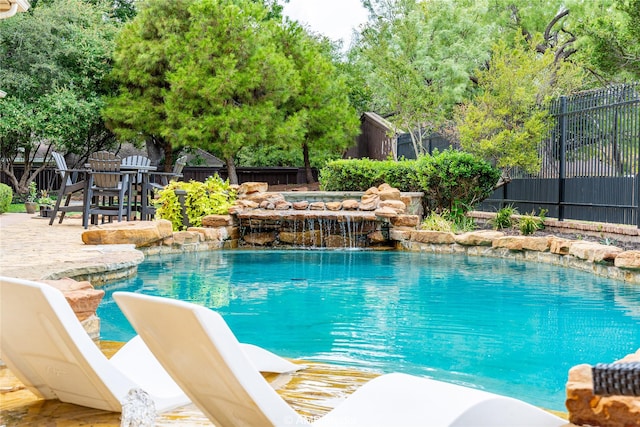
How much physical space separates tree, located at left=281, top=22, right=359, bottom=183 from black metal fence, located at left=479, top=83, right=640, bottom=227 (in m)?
8.49

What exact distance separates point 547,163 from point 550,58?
Answer: 1910mm

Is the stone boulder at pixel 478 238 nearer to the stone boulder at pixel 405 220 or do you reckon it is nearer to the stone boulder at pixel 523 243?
the stone boulder at pixel 523 243

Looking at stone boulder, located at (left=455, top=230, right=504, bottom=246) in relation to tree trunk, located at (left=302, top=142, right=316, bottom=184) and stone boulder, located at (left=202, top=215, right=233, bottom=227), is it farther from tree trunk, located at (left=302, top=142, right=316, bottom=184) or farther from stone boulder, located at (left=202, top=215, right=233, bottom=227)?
tree trunk, located at (left=302, top=142, right=316, bottom=184)

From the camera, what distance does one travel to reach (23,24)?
19.7 metres

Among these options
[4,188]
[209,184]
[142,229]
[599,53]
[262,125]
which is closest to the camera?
[142,229]

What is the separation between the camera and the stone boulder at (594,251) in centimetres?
802

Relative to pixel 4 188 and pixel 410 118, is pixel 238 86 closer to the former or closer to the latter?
pixel 410 118

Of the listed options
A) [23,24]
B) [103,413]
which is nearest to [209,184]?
[103,413]

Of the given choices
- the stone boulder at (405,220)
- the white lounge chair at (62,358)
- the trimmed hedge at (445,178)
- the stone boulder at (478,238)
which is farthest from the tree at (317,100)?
the white lounge chair at (62,358)

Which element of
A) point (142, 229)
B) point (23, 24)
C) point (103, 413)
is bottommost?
point (103, 413)

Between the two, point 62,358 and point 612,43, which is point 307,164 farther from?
point 62,358

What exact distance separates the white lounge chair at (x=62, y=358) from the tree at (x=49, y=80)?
17420 millimetres

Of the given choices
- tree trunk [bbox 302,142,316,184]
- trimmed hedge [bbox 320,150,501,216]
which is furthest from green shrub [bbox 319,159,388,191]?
tree trunk [bbox 302,142,316,184]

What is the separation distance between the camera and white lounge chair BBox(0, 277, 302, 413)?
2.43 m
